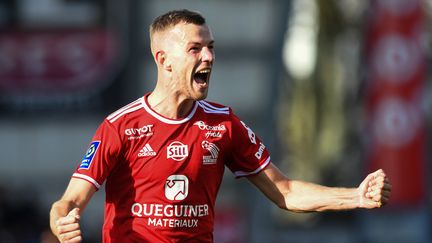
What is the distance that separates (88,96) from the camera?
18.7 meters

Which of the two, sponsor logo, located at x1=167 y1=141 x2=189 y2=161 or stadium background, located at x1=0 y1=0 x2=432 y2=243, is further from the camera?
stadium background, located at x1=0 y1=0 x2=432 y2=243

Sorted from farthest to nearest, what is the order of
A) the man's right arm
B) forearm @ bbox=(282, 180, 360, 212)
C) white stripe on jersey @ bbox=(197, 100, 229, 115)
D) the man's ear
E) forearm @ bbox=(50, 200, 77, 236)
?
white stripe on jersey @ bbox=(197, 100, 229, 115) < forearm @ bbox=(282, 180, 360, 212) < the man's ear < forearm @ bbox=(50, 200, 77, 236) < the man's right arm

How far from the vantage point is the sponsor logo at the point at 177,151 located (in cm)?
768

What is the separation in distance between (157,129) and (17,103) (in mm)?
11595

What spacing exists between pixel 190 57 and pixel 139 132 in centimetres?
54

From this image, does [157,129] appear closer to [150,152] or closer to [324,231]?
[150,152]

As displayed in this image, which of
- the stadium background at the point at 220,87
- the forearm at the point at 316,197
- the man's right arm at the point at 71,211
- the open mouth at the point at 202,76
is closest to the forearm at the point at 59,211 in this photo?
the man's right arm at the point at 71,211

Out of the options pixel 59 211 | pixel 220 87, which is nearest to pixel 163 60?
pixel 59 211

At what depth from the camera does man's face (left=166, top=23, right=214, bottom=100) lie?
301 inches

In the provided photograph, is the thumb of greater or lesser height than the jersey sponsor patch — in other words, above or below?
below

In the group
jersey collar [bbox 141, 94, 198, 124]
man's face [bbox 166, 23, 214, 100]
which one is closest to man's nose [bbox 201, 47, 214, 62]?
man's face [bbox 166, 23, 214, 100]

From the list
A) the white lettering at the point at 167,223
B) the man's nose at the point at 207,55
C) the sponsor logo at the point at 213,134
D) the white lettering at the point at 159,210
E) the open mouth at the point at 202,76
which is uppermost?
the man's nose at the point at 207,55

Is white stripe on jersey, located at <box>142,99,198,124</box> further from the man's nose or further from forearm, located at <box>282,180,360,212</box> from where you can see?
forearm, located at <box>282,180,360,212</box>

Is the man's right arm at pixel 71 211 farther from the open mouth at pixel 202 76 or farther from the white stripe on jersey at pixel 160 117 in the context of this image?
the open mouth at pixel 202 76
